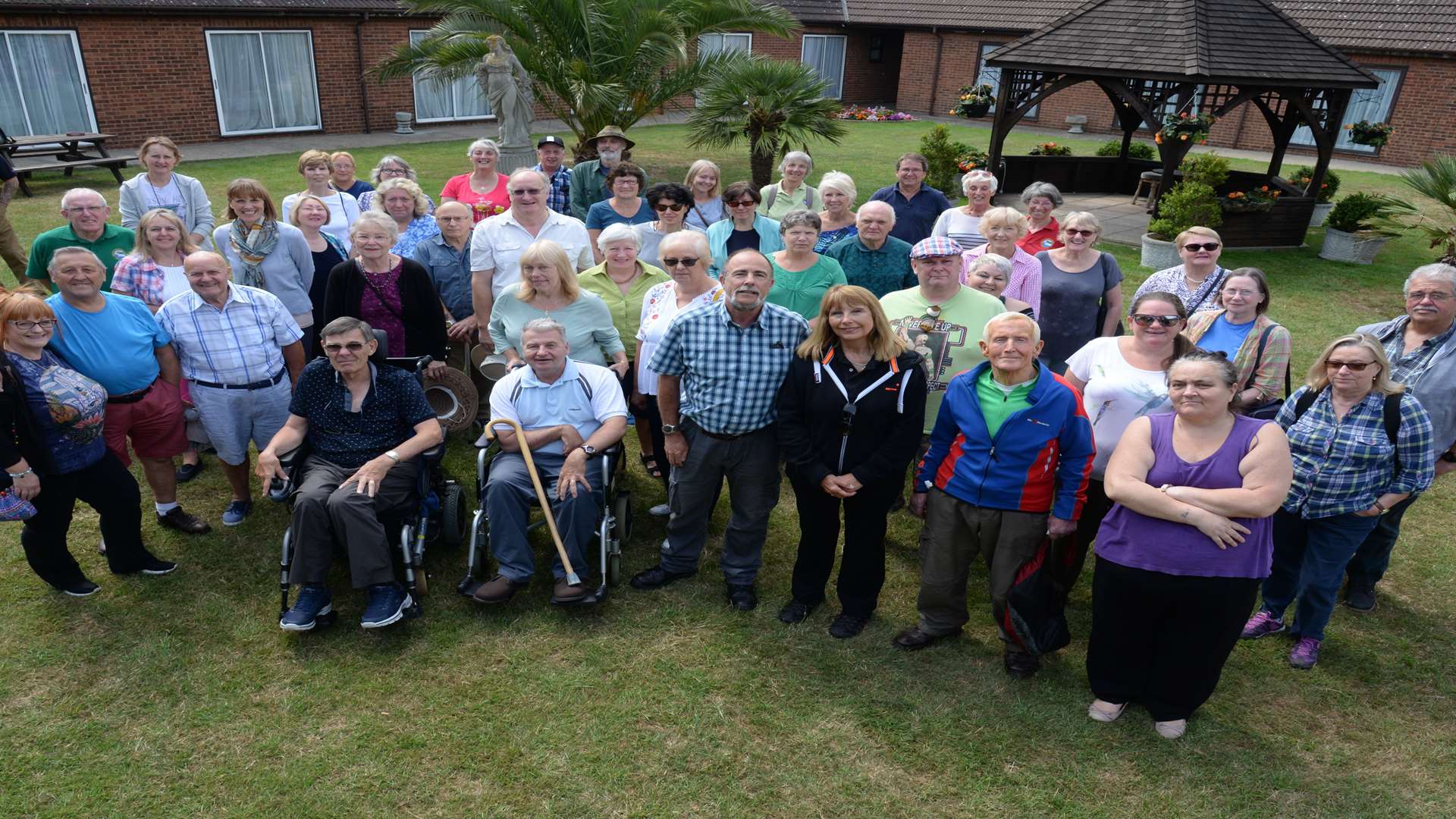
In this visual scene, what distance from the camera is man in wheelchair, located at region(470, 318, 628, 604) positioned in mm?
4590

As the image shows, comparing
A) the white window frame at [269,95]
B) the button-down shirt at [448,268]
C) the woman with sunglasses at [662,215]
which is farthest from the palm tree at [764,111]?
the white window frame at [269,95]

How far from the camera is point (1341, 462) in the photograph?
4.05m

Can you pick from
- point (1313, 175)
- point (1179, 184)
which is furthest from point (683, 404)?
point (1313, 175)

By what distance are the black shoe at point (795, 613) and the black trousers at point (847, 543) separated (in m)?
0.04

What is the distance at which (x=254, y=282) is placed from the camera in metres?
5.86

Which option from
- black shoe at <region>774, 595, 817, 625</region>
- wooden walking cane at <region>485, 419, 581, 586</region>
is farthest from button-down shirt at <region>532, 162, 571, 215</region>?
black shoe at <region>774, 595, 817, 625</region>

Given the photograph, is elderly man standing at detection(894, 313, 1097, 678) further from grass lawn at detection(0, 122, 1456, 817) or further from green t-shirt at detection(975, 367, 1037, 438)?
grass lawn at detection(0, 122, 1456, 817)

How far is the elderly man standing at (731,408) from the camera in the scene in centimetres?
436

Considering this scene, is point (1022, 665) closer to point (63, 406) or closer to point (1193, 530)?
point (1193, 530)

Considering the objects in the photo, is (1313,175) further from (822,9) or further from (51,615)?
(822,9)

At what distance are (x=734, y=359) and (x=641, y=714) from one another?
1.68 metres

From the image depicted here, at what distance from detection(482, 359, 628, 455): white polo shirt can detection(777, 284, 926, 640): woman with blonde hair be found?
1034 mm

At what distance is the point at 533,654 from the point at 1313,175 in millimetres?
13699

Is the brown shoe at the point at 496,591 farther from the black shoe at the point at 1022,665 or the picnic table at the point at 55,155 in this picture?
the picnic table at the point at 55,155
